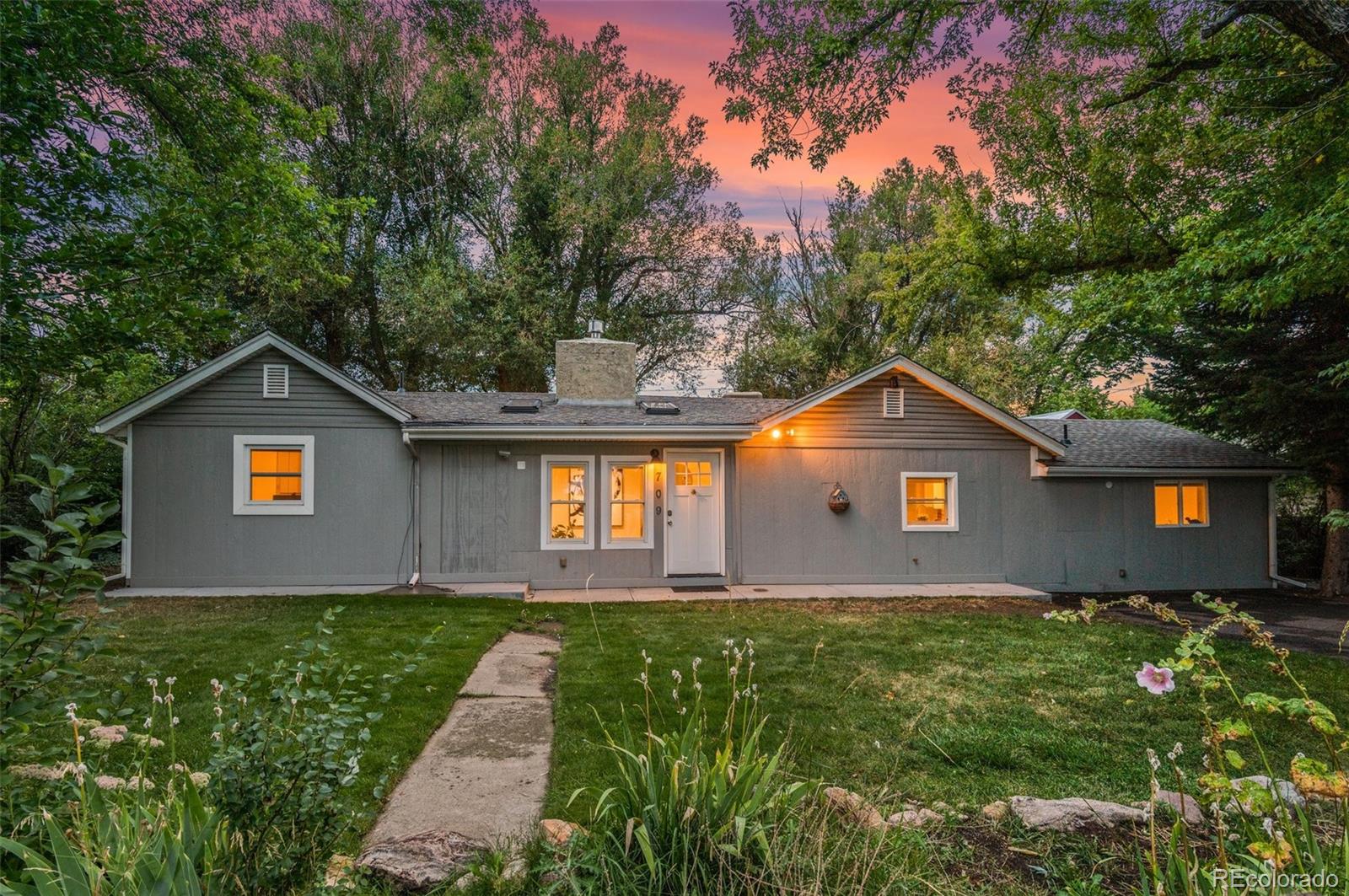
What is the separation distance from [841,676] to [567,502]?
5.65 metres

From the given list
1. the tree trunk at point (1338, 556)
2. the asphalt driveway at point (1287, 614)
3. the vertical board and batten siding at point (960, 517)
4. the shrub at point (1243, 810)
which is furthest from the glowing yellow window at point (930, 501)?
the shrub at point (1243, 810)

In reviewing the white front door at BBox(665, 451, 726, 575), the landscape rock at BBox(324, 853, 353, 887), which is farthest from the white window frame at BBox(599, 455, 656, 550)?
the landscape rock at BBox(324, 853, 353, 887)

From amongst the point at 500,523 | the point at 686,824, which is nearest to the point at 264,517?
the point at 500,523

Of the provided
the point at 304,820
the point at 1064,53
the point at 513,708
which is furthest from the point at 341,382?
the point at 1064,53

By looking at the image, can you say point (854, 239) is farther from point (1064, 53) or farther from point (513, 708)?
point (513, 708)

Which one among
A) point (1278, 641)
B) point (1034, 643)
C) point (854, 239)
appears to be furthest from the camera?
point (854, 239)

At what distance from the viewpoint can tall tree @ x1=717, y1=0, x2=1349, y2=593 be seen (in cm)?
670

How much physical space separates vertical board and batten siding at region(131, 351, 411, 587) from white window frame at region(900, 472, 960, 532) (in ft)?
25.7

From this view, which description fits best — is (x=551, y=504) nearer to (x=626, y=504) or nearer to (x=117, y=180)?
(x=626, y=504)

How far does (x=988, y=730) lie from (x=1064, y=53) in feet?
31.6

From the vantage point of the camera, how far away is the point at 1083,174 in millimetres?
9992

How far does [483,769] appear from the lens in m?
3.49

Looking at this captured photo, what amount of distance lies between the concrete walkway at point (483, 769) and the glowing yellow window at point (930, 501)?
716 cm

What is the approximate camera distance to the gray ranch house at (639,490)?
9164 millimetres
